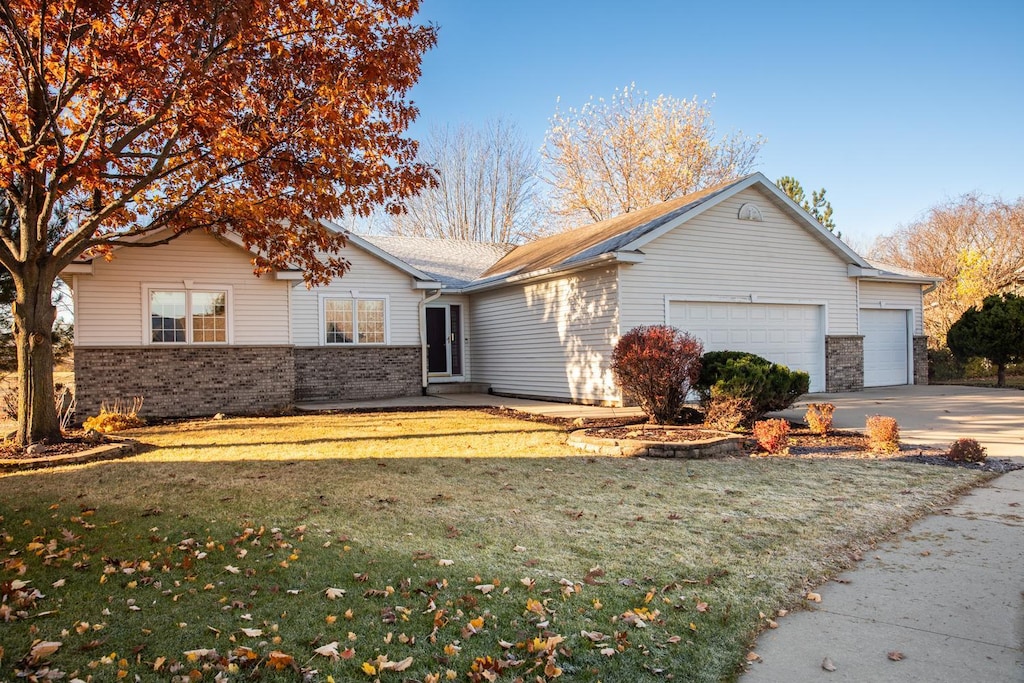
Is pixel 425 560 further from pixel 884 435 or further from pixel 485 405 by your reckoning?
pixel 485 405

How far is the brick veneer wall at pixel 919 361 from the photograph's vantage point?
20.1 m

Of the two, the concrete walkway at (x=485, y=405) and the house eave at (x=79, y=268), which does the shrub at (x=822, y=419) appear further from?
the house eave at (x=79, y=268)

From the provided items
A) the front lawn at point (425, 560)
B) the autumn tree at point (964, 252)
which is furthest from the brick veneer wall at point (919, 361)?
the front lawn at point (425, 560)

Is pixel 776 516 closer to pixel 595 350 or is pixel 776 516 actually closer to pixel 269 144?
pixel 269 144

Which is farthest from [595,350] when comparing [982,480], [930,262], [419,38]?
[930,262]

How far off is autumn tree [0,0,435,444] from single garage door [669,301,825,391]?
7267 mm

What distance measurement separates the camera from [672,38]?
1920cm

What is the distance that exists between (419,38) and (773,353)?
1080cm

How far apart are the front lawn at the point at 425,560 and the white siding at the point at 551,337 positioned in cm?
622

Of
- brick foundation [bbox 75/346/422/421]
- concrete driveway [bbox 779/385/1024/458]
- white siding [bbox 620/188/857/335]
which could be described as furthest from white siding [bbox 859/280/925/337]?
brick foundation [bbox 75/346/422/421]

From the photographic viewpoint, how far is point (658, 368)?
1072 cm

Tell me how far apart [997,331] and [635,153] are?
719 inches

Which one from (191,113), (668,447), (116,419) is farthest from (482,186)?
(668,447)

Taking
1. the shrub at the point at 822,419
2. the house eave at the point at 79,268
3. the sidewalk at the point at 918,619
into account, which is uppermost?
the house eave at the point at 79,268
